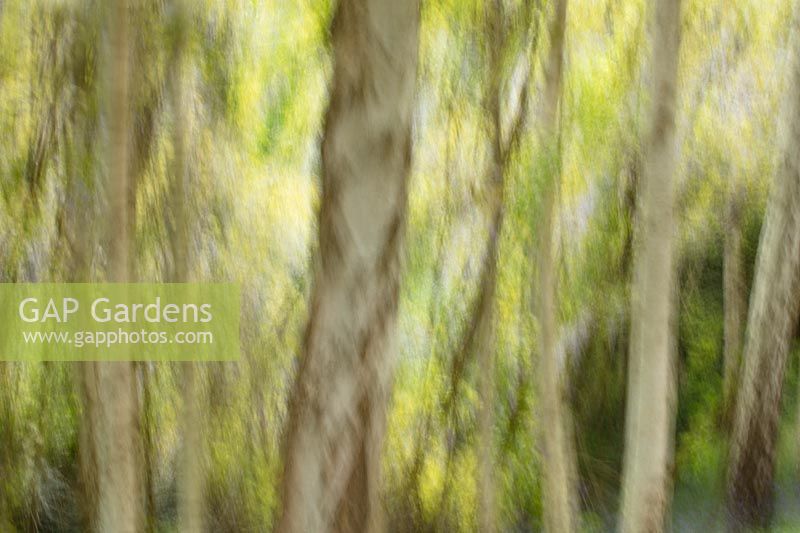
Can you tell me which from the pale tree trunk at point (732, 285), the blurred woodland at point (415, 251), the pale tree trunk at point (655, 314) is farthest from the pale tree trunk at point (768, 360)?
the pale tree trunk at point (655, 314)

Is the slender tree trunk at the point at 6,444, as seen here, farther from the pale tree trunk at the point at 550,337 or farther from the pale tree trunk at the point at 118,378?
the pale tree trunk at the point at 550,337

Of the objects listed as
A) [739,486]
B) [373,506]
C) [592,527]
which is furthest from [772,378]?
[373,506]

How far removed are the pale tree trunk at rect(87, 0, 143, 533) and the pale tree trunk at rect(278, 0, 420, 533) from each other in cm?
99

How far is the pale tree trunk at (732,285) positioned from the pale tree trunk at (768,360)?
1.36 m

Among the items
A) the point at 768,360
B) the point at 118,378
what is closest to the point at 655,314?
the point at 118,378

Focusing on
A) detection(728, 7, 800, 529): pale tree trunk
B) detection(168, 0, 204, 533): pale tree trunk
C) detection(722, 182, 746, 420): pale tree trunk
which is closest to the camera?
detection(168, 0, 204, 533): pale tree trunk

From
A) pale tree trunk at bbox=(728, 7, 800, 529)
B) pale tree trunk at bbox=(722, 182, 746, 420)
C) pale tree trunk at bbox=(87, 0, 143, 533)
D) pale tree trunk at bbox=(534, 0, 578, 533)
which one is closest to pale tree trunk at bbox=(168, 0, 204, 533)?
pale tree trunk at bbox=(87, 0, 143, 533)

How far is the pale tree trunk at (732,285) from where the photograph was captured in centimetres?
952

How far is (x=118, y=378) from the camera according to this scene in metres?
4.20

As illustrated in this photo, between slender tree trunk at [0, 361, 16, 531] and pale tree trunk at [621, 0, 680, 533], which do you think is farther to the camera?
slender tree trunk at [0, 361, 16, 531]

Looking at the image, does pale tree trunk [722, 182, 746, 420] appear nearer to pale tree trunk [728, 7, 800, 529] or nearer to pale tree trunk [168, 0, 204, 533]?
pale tree trunk [728, 7, 800, 529]

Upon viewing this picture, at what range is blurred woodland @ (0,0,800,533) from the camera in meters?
3.65

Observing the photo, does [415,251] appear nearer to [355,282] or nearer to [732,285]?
[732,285]

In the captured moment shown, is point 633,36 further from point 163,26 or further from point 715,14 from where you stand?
point 163,26
